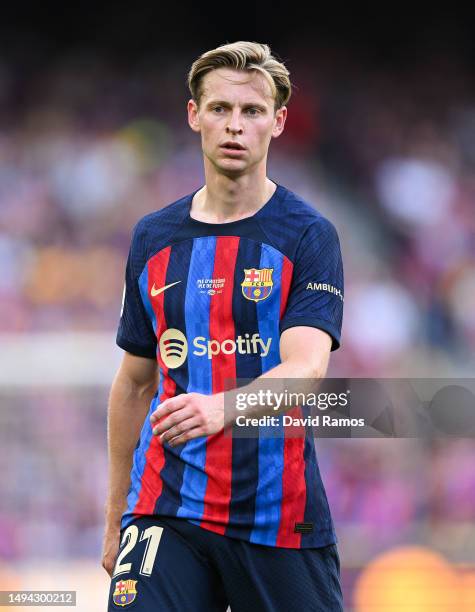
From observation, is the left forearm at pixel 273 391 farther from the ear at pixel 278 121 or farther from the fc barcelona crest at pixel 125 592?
the ear at pixel 278 121

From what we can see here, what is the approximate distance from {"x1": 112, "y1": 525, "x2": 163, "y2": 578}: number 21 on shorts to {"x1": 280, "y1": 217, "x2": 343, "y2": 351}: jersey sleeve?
75 centimetres

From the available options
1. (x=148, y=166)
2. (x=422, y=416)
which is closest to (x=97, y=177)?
(x=148, y=166)

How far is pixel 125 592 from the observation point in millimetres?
3305

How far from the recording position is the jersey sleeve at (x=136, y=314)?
3.65 meters

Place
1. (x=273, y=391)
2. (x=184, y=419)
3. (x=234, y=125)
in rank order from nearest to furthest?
(x=184, y=419) → (x=273, y=391) → (x=234, y=125)

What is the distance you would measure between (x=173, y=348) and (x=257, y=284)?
0.34 m

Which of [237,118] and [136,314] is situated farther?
[136,314]

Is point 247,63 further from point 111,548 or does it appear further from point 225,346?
point 111,548

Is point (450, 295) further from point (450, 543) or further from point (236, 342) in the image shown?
point (236, 342)

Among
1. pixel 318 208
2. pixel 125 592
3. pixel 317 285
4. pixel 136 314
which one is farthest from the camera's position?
pixel 318 208

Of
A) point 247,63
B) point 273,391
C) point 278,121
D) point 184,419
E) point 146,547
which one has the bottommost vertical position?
point 146,547

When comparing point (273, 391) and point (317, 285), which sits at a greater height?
point (317, 285)

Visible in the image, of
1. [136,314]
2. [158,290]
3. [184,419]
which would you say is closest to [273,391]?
[184,419]

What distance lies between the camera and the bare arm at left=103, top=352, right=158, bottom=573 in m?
3.71
